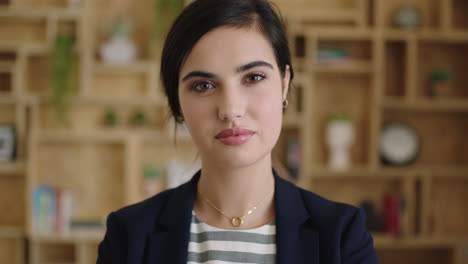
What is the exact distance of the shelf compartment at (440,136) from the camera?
3.84 metres

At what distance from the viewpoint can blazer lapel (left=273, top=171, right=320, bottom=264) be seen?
1.06m

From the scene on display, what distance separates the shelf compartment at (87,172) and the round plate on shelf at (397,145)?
5.82 feet

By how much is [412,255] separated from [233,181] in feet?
10.4

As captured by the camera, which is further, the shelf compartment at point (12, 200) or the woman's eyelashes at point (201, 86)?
the shelf compartment at point (12, 200)

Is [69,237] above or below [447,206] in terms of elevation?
below

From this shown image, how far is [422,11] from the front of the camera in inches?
151

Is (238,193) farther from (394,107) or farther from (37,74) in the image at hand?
(37,74)

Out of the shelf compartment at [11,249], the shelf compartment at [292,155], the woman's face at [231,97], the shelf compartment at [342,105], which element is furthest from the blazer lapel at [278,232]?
the shelf compartment at [11,249]

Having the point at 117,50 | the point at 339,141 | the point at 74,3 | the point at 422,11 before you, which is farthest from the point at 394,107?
the point at 74,3

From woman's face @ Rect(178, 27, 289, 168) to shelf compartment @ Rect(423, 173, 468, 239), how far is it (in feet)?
10.2

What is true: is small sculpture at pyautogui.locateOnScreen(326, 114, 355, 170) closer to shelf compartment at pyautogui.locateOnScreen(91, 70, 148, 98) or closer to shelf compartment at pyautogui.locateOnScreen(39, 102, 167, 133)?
shelf compartment at pyautogui.locateOnScreen(39, 102, 167, 133)

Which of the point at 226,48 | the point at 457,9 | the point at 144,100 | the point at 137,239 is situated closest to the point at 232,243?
the point at 137,239

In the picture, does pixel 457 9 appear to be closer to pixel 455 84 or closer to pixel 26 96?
pixel 455 84

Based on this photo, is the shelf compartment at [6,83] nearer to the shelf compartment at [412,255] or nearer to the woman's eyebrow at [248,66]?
the shelf compartment at [412,255]
